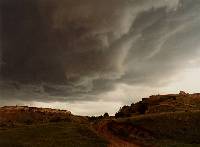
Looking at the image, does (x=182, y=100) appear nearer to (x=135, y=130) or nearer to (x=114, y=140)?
(x=135, y=130)

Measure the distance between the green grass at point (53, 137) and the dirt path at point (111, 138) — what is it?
1739 mm

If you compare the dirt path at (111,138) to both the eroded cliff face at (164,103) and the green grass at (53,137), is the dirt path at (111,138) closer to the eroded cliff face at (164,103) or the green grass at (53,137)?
the green grass at (53,137)

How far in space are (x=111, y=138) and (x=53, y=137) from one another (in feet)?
31.4

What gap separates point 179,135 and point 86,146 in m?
16.3

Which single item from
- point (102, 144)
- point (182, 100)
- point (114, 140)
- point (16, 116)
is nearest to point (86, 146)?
point (102, 144)

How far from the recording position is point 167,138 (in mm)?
64125

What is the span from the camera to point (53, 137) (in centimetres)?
6372

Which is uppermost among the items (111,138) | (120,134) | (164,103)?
(164,103)

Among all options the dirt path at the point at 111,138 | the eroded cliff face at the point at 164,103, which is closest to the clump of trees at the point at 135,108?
the eroded cliff face at the point at 164,103

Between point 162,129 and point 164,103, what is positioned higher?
point 164,103

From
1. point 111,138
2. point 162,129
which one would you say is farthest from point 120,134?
point 162,129

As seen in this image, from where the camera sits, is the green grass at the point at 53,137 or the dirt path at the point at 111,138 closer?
the green grass at the point at 53,137

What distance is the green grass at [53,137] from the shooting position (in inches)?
2341

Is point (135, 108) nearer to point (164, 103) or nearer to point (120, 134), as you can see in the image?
point (164, 103)
